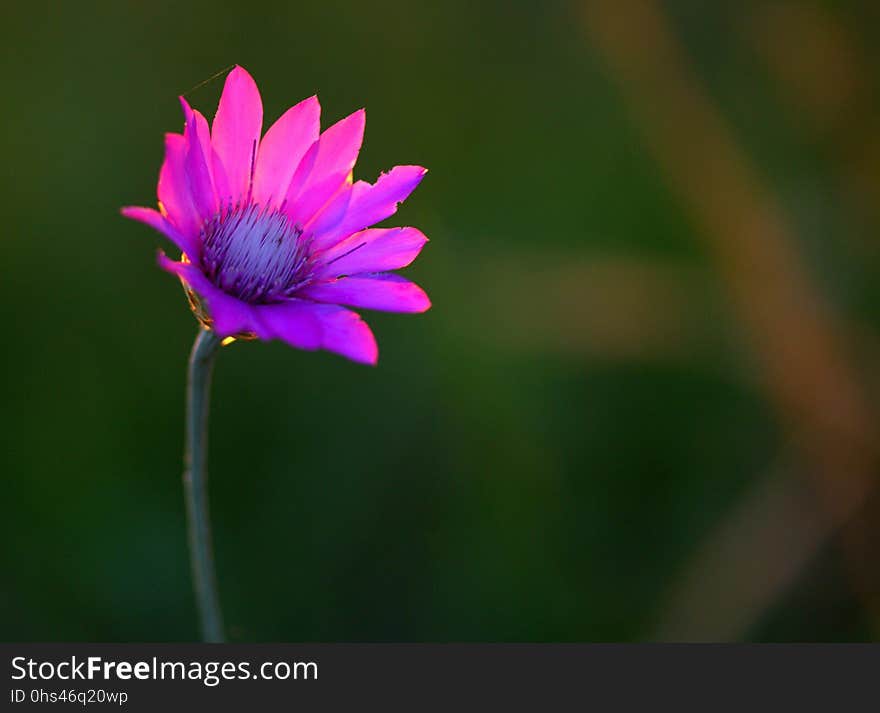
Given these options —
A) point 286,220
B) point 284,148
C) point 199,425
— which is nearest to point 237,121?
point 284,148

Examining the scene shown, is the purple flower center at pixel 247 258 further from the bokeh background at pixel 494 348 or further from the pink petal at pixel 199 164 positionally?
the bokeh background at pixel 494 348

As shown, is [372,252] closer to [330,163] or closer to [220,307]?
[330,163]

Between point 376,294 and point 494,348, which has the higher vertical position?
point 494,348

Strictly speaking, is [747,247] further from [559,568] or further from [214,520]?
[214,520]

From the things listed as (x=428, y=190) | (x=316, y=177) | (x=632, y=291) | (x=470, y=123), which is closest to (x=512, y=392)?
(x=632, y=291)

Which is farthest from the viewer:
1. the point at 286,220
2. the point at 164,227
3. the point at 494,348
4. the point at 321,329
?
the point at 494,348

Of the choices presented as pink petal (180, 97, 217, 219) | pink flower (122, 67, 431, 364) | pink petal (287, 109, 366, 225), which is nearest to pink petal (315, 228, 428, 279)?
pink flower (122, 67, 431, 364)

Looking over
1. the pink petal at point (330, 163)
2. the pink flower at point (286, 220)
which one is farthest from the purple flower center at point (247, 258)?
Result: the pink petal at point (330, 163)
